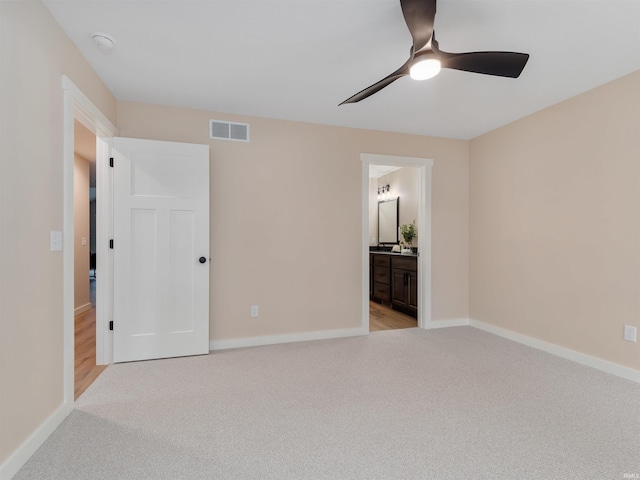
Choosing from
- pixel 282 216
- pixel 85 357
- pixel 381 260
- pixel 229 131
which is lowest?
pixel 85 357

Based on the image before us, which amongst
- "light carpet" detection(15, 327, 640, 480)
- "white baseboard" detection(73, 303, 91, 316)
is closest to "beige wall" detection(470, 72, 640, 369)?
"light carpet" detection(15, 327, 640, 480)

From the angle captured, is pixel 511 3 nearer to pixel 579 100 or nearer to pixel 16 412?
pixel 579 100

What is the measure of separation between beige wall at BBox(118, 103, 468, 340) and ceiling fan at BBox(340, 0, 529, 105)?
1918 millimetres

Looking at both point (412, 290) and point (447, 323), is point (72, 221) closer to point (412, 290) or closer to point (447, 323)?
point (412, 290)

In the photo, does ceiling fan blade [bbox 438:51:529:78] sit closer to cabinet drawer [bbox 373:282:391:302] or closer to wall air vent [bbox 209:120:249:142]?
wall air vent [bbox 209:120:249:142]

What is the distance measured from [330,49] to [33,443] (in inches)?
113

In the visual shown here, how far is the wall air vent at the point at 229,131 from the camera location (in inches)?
134

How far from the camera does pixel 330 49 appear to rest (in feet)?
7.52

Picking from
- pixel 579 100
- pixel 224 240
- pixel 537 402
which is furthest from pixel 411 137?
pixel 537 402

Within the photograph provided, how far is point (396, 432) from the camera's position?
1921mm

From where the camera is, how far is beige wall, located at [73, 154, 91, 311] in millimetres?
4936

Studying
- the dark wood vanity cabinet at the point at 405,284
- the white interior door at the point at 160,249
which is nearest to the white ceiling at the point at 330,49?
the white interior door at the point at 160,249

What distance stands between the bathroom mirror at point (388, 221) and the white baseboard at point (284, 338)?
2558 millimetres

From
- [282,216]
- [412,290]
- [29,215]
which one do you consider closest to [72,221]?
[29,215]
